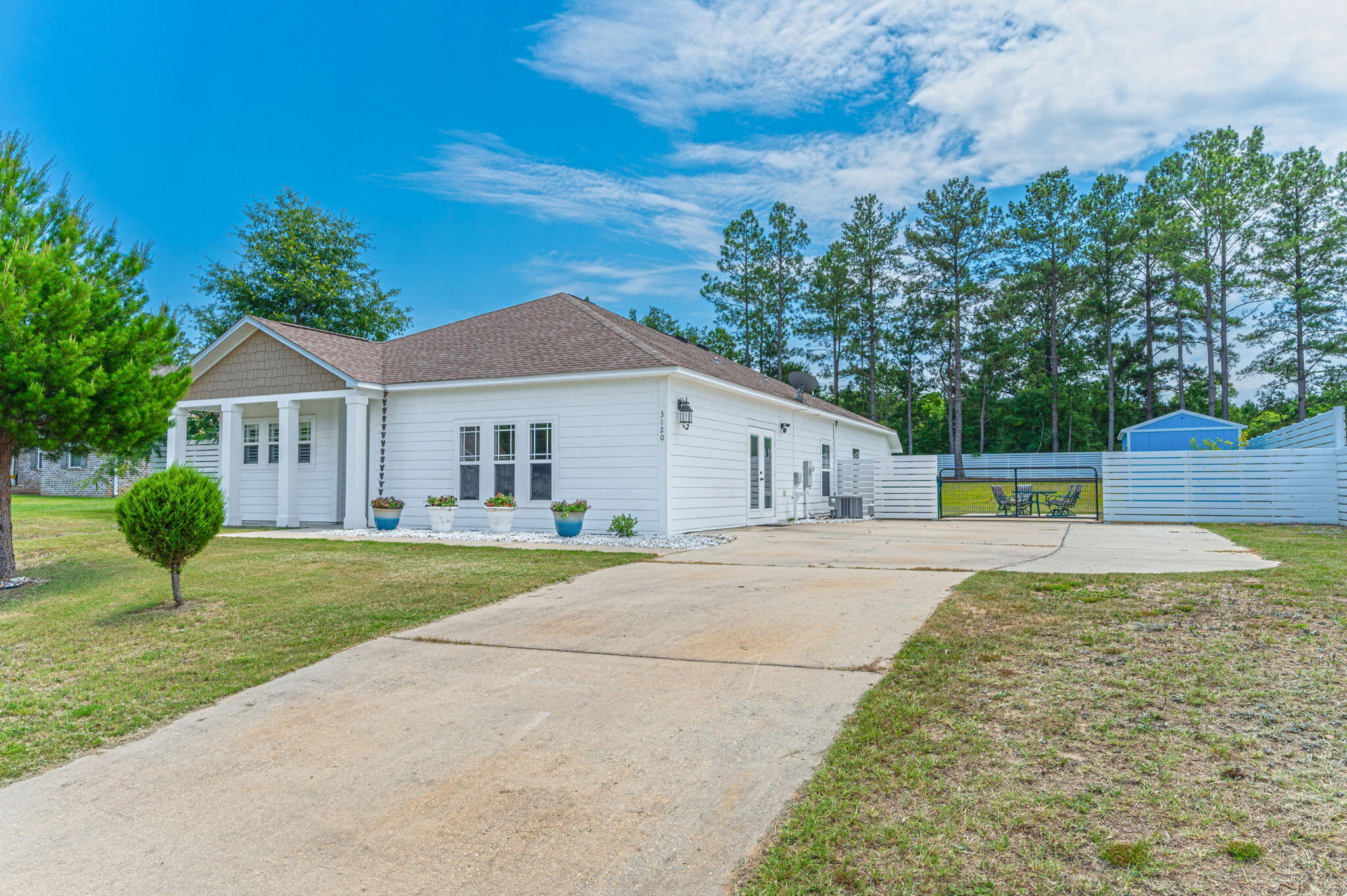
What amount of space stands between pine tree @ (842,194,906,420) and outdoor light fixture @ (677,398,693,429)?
27271mm

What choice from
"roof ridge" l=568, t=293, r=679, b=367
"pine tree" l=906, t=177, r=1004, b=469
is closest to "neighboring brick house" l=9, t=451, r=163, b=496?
"roof ridge" l=568, t=293, r=679, b=367

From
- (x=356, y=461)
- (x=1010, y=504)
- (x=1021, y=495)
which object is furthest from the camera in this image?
(x=1021, y=495)

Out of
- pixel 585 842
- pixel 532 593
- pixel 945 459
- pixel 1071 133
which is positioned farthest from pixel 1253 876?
pixel 945 459

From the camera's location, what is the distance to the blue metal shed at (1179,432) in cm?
2858

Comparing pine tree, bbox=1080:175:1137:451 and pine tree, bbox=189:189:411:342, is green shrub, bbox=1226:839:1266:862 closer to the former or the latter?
pine tree, bbox=189:189:411:342

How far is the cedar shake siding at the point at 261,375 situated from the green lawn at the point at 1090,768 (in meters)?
13.7

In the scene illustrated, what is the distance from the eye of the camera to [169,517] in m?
6.67

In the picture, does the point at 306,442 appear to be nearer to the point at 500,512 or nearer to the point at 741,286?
the point at 500,512

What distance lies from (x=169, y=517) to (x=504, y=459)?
25.5 ft

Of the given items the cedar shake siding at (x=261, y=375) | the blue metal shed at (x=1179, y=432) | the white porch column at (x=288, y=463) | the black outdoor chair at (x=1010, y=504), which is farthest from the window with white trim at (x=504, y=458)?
the blue metal shed at (x=1179, y=432)

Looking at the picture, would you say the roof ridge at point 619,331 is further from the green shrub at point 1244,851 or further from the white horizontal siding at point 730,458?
the green shrub at point 1244,851

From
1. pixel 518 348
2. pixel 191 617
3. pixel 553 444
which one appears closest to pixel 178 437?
pixel 518 348

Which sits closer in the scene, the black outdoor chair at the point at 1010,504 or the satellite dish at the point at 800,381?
the black outdoor chair at the point at 1010,504

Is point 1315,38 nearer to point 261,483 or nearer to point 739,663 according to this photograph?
point 739,663
